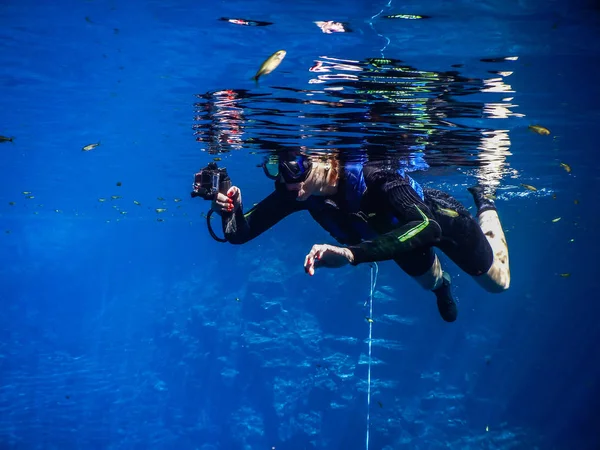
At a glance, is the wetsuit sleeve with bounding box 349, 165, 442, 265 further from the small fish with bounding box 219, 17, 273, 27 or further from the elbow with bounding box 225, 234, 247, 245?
the small fish with bounding box 219, 17, 273, 27

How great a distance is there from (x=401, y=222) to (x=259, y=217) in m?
2.93

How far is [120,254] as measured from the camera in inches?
3937

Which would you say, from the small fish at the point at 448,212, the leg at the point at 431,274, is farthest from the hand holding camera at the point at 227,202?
Result: the small fish at the point at 448,212

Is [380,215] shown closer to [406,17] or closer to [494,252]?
[494,252]

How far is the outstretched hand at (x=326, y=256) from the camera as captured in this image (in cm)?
396

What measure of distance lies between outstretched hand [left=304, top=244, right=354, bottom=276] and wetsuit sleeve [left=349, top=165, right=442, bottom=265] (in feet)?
0.52

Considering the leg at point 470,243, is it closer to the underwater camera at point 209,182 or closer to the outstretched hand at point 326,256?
the outstretched hand at point 326,256

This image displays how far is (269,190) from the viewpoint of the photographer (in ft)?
100

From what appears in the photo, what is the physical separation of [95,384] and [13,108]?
25.6m

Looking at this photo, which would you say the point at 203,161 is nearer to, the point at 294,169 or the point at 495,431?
the point at 294,169

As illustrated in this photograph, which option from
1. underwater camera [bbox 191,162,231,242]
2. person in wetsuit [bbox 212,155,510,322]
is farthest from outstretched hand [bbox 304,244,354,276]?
underwater camera [bbox 191,162,231,242]

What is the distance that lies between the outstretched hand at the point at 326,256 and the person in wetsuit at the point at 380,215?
34 cm

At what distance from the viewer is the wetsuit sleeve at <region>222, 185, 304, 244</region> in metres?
7.01

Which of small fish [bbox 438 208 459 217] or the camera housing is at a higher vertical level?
the camera housing
